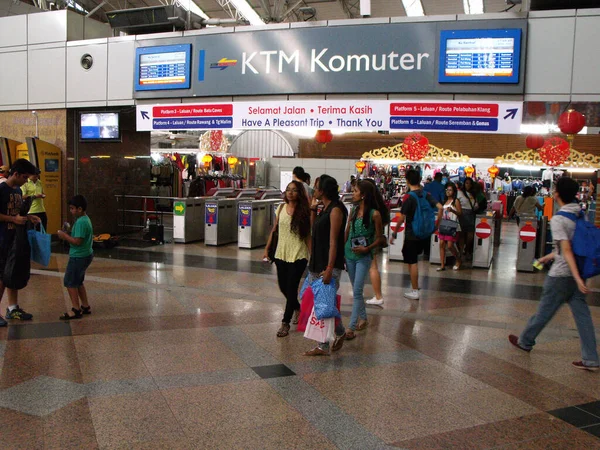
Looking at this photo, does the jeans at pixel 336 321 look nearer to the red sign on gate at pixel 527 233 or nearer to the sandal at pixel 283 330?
the sandal at pixel 283 330

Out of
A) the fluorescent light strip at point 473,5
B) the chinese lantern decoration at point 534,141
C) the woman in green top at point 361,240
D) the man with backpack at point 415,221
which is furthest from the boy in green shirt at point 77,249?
the fluorescent light strip at point 473,5

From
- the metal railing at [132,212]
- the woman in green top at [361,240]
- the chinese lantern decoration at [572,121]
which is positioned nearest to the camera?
the woman in green top at [361,240]

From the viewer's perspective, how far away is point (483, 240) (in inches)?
431

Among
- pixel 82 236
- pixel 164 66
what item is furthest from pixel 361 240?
pixel 164 66

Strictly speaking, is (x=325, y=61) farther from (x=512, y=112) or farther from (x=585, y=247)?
(x=585, y=247)

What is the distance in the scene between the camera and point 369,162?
20.6 meters

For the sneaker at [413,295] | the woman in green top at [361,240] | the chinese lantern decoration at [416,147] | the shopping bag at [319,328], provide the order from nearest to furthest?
the shopping bag at [319,328]
the woman in green top at [361,240]
the sneaker at [413,295]
the chinese lantern decoration at [416,147]

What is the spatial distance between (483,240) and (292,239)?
6.40m

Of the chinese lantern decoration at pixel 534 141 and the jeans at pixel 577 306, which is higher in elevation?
the chinese lantern decoration at pixel 534 141

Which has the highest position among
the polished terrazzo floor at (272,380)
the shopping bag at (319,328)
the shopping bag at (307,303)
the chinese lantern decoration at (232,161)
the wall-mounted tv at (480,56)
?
the wall-mounted tv at (480,56)

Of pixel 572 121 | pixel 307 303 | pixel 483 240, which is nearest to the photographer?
pixel 307 303

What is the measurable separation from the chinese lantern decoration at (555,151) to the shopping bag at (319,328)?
40.5ft

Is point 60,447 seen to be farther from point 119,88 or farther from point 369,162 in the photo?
point 369,162

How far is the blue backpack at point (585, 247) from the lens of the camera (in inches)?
189
